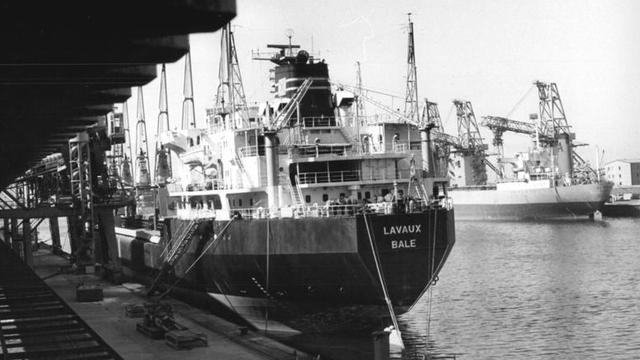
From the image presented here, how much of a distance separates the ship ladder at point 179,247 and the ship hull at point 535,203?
69.9m

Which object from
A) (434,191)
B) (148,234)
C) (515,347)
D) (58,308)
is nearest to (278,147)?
(434,191)

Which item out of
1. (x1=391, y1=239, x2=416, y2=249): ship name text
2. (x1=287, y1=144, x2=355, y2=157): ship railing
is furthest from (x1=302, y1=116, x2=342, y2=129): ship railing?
(x1=391, y1=239, x2=416, y2=249): ship name text

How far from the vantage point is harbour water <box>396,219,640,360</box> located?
86.7 ft

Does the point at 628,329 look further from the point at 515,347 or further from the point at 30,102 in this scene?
the point at 30,102

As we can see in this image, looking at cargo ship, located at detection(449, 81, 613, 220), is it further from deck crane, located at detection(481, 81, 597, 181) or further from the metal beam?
the metal beam

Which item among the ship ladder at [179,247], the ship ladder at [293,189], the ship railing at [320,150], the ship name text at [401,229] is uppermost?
the ship railing at [320,150]

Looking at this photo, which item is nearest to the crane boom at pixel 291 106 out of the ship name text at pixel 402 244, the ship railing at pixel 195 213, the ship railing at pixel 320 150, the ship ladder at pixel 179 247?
the ship railing at pixel 320 150

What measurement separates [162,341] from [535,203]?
8377 centimetres

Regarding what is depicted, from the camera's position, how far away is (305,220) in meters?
26.8

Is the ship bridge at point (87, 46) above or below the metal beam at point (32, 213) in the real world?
above

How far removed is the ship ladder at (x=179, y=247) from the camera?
110 ft

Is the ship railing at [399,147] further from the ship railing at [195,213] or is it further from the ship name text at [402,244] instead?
the ship railing at [195,213]

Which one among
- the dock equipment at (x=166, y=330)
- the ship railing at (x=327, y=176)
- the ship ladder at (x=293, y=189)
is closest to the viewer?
the dock equipment at (x=166, y=330)

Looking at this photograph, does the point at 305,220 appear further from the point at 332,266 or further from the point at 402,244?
the point at 402,244
